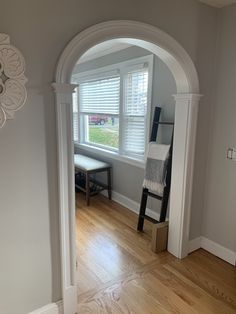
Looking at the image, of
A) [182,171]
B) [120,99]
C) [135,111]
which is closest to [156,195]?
[182,171]

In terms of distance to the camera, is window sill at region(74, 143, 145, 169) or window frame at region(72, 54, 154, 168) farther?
window sill at region(74, 143, 145, 169)

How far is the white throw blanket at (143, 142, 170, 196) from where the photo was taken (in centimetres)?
272

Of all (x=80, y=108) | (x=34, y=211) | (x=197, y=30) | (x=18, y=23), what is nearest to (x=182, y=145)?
(x=197, y=30)

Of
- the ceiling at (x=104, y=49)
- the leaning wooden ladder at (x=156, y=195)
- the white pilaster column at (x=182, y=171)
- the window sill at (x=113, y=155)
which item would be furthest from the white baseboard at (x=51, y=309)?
the ceiling at (x=104, y=49)

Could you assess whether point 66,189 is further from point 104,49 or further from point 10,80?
point 104,49

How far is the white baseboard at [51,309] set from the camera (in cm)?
176

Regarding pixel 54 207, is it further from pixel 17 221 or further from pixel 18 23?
pixel 18 23

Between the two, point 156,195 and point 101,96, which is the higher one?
point 101,96

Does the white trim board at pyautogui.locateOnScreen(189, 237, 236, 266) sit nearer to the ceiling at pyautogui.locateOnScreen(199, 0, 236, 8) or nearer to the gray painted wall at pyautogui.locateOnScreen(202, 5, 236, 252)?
the gray painted wall at pyautogui.locateOnScreen(202, 5, 236, 252)

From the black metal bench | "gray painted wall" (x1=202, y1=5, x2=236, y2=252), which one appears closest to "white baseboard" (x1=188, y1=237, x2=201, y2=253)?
"gray painted wall" (x1=202, y1=5, x2=236, y2=252)

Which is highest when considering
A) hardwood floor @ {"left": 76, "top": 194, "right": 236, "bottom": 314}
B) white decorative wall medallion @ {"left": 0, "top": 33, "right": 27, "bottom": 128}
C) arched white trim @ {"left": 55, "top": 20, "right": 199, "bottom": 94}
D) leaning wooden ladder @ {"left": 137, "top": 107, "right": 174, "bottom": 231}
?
arched white trim @ {"left": 55, "top": 20, "right": 199, "bottom": 94}

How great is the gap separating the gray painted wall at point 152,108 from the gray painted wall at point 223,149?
0.59 m

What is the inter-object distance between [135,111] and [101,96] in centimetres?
92

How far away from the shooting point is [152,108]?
10.2ft
